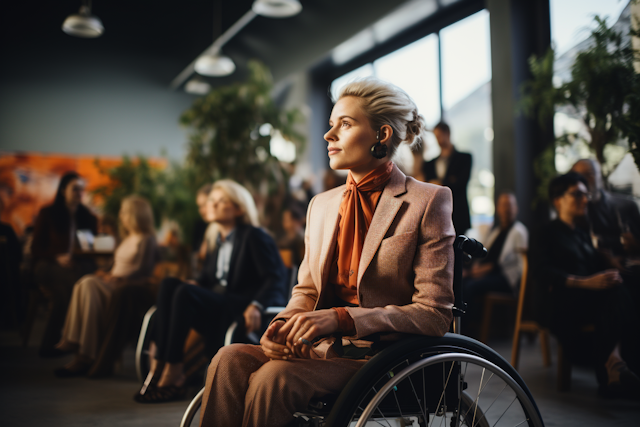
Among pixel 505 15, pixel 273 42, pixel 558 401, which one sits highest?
pixel 273 42

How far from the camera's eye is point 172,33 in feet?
30.4

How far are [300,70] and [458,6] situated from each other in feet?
11.8

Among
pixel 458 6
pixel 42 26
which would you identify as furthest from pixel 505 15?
pixel 42 26

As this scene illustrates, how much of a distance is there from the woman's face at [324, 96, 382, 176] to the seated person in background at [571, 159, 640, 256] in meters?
2.11

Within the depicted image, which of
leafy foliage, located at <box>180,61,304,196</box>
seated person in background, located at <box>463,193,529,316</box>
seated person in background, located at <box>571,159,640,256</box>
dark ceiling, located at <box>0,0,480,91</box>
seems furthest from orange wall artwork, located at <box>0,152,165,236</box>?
seated person in background, located at <box>571,159,640,256</box>

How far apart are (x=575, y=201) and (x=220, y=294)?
83.4 inches

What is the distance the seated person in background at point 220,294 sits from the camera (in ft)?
9.21

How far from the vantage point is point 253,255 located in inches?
116

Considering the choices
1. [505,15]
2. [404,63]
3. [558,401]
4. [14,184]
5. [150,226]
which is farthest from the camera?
[14,184]

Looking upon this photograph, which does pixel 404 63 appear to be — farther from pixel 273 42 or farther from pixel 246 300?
pixel 246 300

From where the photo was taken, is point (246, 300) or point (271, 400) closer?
point (271, 400)

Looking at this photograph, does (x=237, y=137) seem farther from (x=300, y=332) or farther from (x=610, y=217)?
(x=300, y=332)

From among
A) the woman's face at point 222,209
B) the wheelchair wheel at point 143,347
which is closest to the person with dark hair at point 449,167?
the woman's face at point 222,209

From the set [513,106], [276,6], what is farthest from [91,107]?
[513,106]
